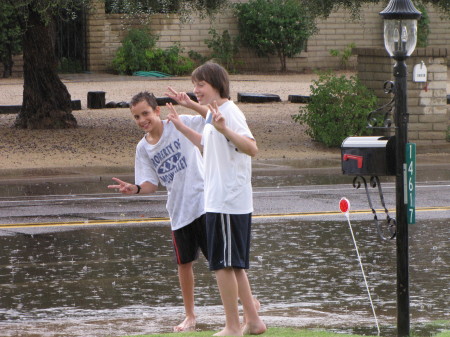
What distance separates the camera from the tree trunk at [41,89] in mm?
20969

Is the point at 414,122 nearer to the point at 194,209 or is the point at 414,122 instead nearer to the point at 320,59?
the point at 194,209

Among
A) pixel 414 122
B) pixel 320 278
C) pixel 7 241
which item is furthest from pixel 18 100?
pixel 320 278

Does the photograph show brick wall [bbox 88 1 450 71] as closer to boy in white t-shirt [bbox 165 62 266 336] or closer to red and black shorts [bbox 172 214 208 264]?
red and black shorts [bbox 172 214 208 264]

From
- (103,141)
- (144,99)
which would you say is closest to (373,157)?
(144,99)

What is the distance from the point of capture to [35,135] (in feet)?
67.8

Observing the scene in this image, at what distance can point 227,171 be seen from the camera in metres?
6.38

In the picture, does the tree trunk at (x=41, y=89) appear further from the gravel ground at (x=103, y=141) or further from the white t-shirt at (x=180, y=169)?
the white t-shirt at (x=180, y=169)

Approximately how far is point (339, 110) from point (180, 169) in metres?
13.3

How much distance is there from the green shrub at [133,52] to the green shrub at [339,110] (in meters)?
16.9

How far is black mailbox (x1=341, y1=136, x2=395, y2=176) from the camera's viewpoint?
6.76 m

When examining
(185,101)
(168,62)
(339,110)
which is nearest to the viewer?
(185,101)

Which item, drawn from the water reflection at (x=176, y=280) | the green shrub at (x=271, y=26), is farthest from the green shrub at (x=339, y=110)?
the green shrub at (x=271, y=26)

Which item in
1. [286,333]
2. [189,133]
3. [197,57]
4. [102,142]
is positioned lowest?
[102,142]

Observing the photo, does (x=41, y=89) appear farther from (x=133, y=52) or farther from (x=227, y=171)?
(x=227, y=171)
